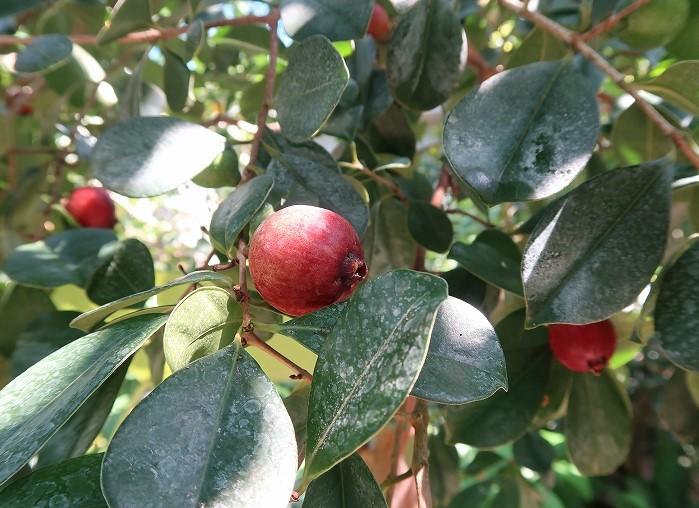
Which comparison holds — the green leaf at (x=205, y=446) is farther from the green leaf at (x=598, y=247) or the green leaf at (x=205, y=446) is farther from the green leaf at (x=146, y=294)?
the green leaf at (x=598, y=247)

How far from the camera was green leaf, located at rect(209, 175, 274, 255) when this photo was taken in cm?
44

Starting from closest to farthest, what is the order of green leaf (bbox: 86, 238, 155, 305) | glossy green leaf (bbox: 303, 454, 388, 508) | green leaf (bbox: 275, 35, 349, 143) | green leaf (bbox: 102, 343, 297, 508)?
green leaf (bbox: 102, 343, 297, 508)
glossy green leaf (bbox: 303, 454, 388, 508)
green leaf (bbox: 275, 35, 349, 143)
green leaf (bbox: 86, 238, 155, 305)

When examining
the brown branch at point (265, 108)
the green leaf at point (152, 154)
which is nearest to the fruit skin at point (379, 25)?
the brown branch at point (265, 108)

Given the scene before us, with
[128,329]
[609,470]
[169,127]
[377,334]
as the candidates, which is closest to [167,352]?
[128,329]

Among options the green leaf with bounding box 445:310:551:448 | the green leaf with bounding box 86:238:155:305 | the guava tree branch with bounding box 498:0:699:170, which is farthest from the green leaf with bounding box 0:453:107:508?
the guava tree branch with bounding box 498:0:699:170

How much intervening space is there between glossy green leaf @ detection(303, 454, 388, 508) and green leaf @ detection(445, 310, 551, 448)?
282 millimetres

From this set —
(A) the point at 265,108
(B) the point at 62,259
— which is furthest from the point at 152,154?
(B) the point at 62,259

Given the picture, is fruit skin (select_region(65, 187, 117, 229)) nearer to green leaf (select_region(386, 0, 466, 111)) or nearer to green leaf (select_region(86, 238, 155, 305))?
green leaf (select_region(86, 238, 155, 305))

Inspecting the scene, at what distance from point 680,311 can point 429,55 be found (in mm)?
363

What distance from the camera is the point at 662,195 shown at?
53 cm

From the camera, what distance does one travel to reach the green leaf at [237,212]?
0.44m

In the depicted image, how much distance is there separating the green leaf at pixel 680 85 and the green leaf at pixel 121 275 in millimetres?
519

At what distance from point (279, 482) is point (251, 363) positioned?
84mm

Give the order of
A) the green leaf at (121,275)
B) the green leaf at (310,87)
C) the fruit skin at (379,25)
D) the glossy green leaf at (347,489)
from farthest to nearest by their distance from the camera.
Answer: the fruit skin at (379,25)
the green leaf at (121,275)
the green leaf at (310,87)
the glossy green leaf at (347,489)
